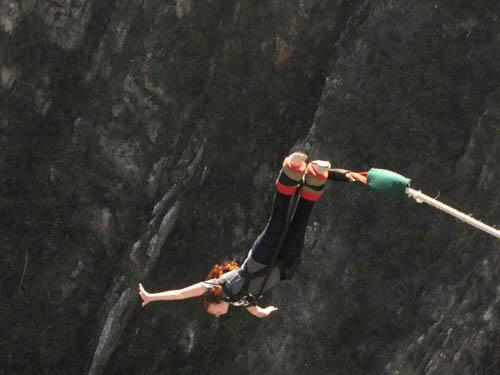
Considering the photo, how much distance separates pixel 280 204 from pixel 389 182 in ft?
4.06

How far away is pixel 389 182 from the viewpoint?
5.65 meters

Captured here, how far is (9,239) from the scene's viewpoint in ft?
55.4

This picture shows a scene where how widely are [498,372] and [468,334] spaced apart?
78 cm

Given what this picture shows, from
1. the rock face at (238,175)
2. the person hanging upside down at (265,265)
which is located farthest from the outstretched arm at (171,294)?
the rock face at (238,175)

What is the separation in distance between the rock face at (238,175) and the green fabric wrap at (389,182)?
5.74 metres

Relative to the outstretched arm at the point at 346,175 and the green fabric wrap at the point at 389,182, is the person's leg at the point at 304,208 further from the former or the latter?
the green fabric wrap at the point at 389,182

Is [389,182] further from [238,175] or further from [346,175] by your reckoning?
[238,175]

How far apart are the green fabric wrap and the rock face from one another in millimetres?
5742

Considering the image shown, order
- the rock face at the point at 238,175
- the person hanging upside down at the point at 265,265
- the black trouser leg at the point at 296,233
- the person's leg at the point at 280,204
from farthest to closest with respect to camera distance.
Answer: the rock face at the point at 238,175 → the black trouser leg at the point at 296,233 → the person hanging upside down at the point at 265,265 → the person's leg at the point at 280,204

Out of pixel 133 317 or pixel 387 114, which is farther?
pixel 133 317

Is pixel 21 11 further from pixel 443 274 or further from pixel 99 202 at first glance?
pixel 443 274

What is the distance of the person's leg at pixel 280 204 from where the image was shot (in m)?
5.94

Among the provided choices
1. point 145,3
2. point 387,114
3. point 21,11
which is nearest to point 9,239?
point 21,11

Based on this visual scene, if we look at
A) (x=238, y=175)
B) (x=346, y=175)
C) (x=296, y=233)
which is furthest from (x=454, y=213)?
(x=238, y=175)
